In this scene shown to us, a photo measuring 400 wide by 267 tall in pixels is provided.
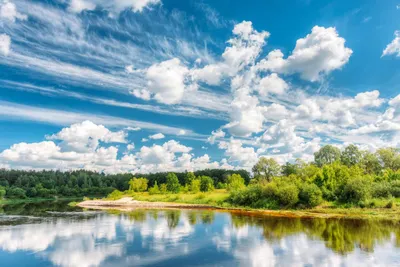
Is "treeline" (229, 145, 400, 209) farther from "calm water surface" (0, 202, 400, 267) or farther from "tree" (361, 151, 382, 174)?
"tree" (361, 151, 382, 174)

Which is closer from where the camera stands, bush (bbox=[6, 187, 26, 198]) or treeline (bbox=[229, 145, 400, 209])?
treeline (bbox=[229, 145, 400, 209])

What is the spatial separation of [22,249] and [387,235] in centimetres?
3295

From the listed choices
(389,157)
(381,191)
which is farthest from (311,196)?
(389,157)

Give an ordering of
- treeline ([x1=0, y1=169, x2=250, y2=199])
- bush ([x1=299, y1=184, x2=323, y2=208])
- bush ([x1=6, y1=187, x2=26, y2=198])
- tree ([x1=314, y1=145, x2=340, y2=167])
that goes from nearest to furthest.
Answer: bush ([x1=299, y1=184, x2=323, y2=208]), tree ([x1=314, y1=145, x2=340, y2=167]), bush ([x1=6, y1=187, x2=26, y2=198]), treeline ([x1=0, y1=169, x2=250, y2=199])

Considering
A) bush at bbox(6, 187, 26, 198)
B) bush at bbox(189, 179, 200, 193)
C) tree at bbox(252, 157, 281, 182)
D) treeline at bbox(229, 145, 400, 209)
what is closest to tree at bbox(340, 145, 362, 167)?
tree at bbox(252, 157, 281, 182)

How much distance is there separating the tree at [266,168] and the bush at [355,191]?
50745 mm

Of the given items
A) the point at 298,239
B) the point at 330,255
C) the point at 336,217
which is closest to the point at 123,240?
the point at 298,239

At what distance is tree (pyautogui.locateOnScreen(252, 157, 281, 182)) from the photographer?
99.2m

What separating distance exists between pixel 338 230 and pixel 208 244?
14.6 metres

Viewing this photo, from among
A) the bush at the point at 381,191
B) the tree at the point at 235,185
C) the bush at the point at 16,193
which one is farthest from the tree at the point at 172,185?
the bush at the point at 381,191

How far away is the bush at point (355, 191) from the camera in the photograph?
1831 inches

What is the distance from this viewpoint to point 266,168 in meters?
101

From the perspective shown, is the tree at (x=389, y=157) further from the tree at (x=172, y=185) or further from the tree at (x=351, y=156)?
the tree at (x=172, y=185)

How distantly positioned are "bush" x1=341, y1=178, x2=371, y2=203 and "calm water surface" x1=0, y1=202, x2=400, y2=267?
10.6 metres
